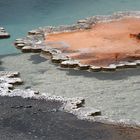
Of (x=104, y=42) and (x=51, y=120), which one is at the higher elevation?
(x=51, y=120)

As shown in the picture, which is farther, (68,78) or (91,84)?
(68,78)

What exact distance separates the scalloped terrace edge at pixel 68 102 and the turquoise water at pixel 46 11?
391 cm

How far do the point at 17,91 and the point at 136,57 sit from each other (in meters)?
3.33

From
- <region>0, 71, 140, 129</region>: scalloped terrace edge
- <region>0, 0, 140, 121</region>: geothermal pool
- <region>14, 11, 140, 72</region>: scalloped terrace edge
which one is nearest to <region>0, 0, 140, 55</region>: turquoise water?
<region>0, 0, 140, 121</region>: geothermal pool

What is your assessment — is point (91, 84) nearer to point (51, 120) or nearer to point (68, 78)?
point (68, 78)

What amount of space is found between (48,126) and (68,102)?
117 cm

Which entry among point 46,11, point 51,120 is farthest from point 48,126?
point 46,11

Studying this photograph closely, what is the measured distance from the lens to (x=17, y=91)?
9766 millimetres

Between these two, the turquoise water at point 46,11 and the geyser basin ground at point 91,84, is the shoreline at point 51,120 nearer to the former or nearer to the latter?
the geyser basin ground at point 91,84

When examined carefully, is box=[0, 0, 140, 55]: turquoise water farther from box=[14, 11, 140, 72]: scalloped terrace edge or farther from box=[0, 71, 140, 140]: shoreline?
box=[0, 71, 140, 140]: shoreline

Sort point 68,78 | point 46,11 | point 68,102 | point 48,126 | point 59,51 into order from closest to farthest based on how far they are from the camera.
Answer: point 48,126 → point 68,102 → point 68,78 → point 59,51 → point 46,11

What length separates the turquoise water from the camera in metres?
16.4

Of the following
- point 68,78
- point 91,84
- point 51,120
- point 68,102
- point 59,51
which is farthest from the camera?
point 59,51

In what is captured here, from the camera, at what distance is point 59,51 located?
12.8 m
